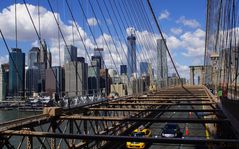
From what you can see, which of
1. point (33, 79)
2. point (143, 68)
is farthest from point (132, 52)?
point (33, 79)

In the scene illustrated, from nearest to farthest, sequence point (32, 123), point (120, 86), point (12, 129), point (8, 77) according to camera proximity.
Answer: point (12, 129) → point (32, 123) → point (8, 77) → point (120, 86)

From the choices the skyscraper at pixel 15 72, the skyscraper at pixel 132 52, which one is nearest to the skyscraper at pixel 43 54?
the skyscraper at pixel 15 72

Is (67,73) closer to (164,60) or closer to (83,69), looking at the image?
(83,69)

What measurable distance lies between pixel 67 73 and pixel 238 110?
8.62 meters

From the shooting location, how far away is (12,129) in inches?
222

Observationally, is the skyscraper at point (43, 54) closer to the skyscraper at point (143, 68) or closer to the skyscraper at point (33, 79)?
the skyscraper at point (33, 79)

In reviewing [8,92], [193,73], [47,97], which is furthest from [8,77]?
[193,73]

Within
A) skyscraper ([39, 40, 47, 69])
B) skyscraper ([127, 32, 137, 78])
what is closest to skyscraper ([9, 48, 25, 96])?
skyscraper ([39, 40, 47, 69])

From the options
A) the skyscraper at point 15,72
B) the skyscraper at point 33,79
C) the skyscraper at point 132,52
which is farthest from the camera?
the skyscraper at point 132,52

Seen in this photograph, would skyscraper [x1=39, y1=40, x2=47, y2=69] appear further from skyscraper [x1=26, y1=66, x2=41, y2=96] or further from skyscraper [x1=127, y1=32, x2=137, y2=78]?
skyscraper [x1=127, y1=32, x2=137, y2=78]

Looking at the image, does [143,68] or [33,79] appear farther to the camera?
[143,68]

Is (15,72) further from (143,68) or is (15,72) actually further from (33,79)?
(143,68)

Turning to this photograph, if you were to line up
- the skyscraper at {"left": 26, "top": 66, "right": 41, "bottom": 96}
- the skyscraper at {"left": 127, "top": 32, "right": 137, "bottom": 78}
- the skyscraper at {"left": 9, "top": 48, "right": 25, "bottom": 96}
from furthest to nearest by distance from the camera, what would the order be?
the skyscraper at {"left": 127, "top": 32, "right": 137, "bottom": 78} < the skyscraper at {"left": 26, "top": 66, "right": 41, "bottom": 96} < the skyscraper at {"left": 9, "top": 48, "right": 25, "bottom": 96}

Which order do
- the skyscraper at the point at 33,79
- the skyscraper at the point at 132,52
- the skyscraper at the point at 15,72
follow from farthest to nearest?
the skyscraper at the point at 132,52 < the skyscraper at the point at 33,79 < the skyscraper at the point at 15,72
